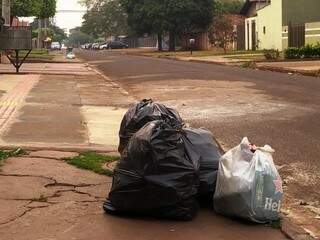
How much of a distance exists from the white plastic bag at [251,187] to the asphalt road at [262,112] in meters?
1.20

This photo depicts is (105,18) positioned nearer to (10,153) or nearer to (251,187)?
(10,153)

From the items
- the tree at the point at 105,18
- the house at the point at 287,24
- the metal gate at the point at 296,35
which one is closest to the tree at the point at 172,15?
the house at the point at 287,24

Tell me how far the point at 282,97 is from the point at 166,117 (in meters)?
9.73

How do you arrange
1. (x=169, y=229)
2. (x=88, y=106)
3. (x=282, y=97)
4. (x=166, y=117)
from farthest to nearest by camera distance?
(x=282, y=97)
(x=88, y=106)
(x=166, y=117)
(x=169, y=229)

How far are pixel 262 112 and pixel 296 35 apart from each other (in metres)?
35.0

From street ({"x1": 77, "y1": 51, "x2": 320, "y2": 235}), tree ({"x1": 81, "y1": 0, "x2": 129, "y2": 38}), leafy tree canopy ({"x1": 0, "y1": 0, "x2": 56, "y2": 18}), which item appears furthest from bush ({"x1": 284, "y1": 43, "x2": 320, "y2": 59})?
tree ({"x1": 81, "y1": 0, "x2": 129, "y2": 38})

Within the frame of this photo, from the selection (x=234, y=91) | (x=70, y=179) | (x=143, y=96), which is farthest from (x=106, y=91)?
(x=70, y=179)

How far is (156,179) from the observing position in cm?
515

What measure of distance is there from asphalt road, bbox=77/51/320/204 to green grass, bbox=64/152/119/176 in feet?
6.43

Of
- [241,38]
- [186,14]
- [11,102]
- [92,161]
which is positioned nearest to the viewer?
[92,161]

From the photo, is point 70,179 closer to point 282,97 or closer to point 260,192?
point 260,192

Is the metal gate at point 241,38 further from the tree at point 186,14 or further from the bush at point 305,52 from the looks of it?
the bush at point 305,52

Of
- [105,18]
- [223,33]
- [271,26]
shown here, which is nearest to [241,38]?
[223,33]

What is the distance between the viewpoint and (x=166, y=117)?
6.45 meters
